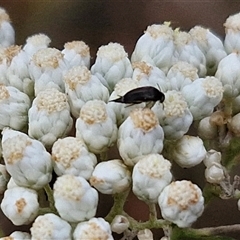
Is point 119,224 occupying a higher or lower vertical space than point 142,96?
lower

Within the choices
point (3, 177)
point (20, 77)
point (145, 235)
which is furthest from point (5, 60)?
point (145, 235)

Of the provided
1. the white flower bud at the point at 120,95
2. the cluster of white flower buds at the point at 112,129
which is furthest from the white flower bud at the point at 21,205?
the white flower bud at the point at 120,95

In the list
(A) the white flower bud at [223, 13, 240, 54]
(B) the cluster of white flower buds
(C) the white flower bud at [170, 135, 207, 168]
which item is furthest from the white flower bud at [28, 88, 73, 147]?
(A) the white flower bud at [223, 13, 240, 54]

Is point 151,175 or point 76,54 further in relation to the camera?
point 76,54

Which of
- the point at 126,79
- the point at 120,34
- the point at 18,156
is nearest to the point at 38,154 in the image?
the point at 18,156

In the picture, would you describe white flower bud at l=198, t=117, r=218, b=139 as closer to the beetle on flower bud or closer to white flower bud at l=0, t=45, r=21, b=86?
the beetle on flower bud

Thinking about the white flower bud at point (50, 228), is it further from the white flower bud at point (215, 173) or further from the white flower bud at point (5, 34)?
the white flower bud at point (5, 34)

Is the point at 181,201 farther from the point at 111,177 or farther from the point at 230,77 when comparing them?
the point at 230,77

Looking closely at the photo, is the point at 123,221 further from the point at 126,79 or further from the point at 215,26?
the point at 215,26
